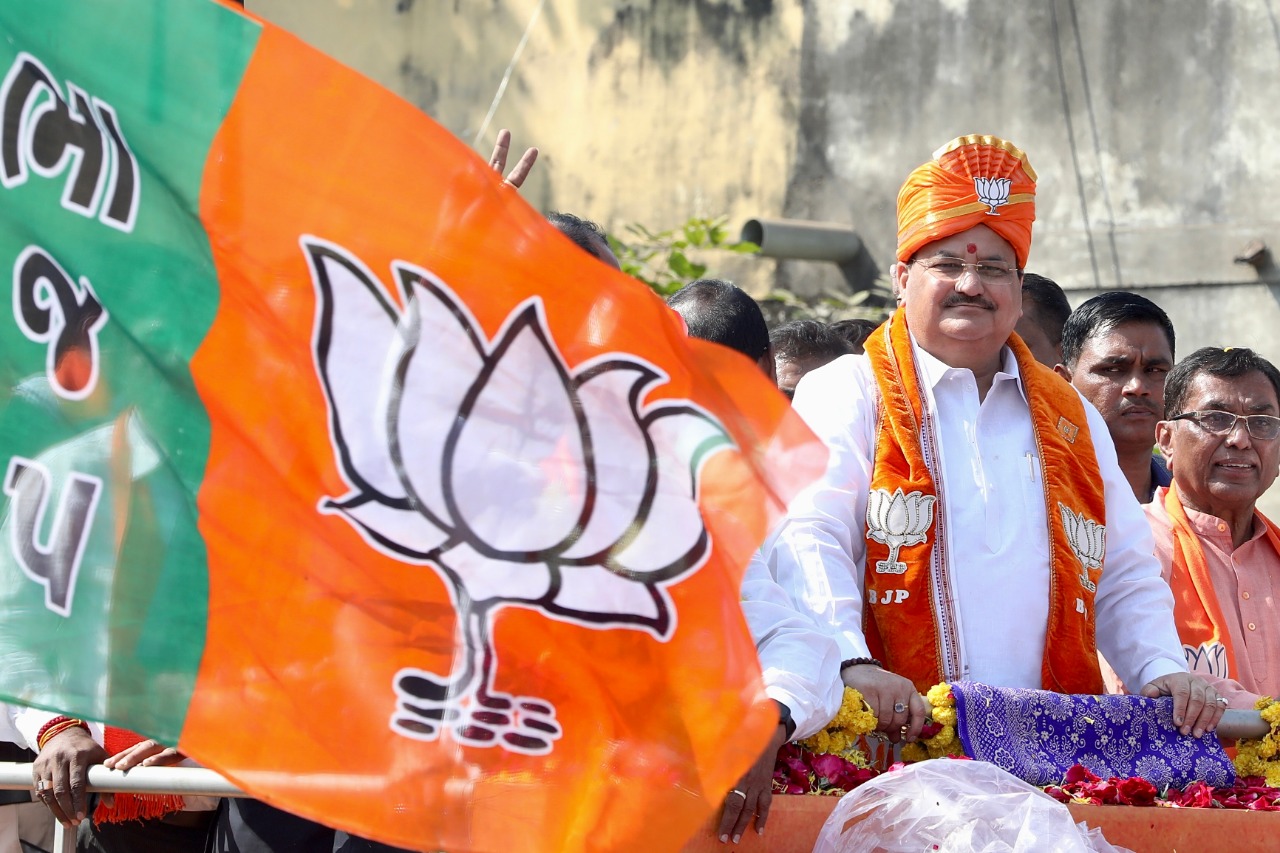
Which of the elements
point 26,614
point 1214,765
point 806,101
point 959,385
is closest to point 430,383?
point 26,614

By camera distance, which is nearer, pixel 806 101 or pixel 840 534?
pixel 840 534

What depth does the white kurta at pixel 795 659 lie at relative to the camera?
295 centimetres

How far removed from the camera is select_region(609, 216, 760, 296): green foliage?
9383 mm

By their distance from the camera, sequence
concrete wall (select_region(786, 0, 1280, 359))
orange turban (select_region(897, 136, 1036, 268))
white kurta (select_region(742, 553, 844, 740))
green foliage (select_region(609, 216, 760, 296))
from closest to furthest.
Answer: white kurta (select_region(742, 553, 844, 740))
orange turban (select_region(897, 136, 1036, 268))
concrete wall (select_region(786, 0, 1280, 359))
green foliage (select_region(609, 216, 760, 296))

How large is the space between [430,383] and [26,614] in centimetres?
72

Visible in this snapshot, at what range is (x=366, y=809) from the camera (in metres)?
2.49

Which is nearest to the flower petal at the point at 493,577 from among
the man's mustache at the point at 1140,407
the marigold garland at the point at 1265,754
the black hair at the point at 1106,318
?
the marigold garland at the point at 1265,754

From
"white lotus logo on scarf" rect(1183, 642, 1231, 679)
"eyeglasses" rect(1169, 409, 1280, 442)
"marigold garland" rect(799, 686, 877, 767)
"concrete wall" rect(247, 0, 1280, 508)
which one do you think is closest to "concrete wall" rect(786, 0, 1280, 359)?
"concrete wall" rect(247, 0, 1280, 508)

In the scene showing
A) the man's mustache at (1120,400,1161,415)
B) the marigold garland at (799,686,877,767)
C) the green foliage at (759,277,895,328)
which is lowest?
the marigold garland at (799,686,877,767)

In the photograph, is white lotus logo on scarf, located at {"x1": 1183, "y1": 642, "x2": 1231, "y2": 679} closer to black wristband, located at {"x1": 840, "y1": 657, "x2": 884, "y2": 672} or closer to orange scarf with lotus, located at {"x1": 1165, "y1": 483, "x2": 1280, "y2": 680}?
orange scarf with lotus, located at {"x1": 1165, "y1": 483, "x2": 1280, "y2": 680}

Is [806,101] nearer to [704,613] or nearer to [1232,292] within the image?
[1232,292]

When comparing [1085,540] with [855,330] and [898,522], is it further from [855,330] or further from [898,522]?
[855,330]

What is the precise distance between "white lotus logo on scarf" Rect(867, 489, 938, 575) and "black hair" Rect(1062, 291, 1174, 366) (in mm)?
1764

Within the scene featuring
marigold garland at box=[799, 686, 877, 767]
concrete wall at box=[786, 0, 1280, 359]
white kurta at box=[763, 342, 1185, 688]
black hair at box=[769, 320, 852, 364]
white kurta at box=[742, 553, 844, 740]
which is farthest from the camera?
concrete wall at box=[786, 0, 1280, 359]
